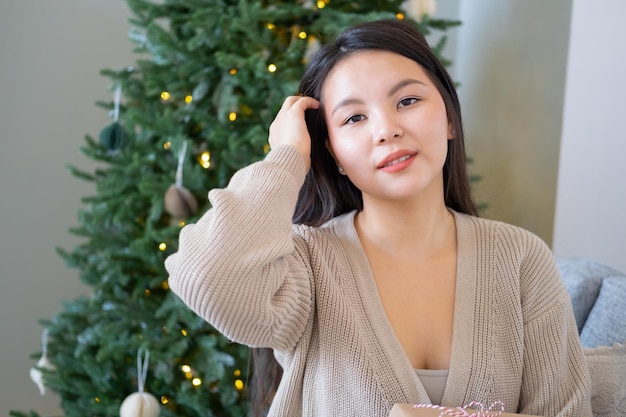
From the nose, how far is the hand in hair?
13 centimetres

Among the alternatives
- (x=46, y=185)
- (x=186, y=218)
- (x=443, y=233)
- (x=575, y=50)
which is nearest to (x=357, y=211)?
(x=443, y=233)

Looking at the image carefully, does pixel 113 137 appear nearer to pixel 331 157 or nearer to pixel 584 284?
pixel 331 157

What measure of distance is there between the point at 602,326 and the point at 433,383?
54cm

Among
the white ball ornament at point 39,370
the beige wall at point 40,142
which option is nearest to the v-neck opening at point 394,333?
the white ball ornament at point 39,370

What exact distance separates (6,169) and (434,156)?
1922mm

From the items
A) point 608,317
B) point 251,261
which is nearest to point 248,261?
point 251,261

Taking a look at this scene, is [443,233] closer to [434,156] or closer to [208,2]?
[434,156]

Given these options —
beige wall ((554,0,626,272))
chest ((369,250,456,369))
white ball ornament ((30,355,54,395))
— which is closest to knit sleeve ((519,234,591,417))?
chest ((369,250,456,369))

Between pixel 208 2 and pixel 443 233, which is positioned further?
pixel 208 2

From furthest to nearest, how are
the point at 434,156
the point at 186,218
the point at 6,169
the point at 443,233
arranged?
the point at 6,169 < the point at 186,218 < the point at 443,233 < the point at 434,156

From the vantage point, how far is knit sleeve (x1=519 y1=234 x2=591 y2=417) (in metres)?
1.07

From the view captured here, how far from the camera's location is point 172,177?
5.93ft

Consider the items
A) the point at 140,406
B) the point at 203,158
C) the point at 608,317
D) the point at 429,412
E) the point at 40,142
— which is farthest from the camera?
the point at 40,142

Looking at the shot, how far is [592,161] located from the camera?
179cm
